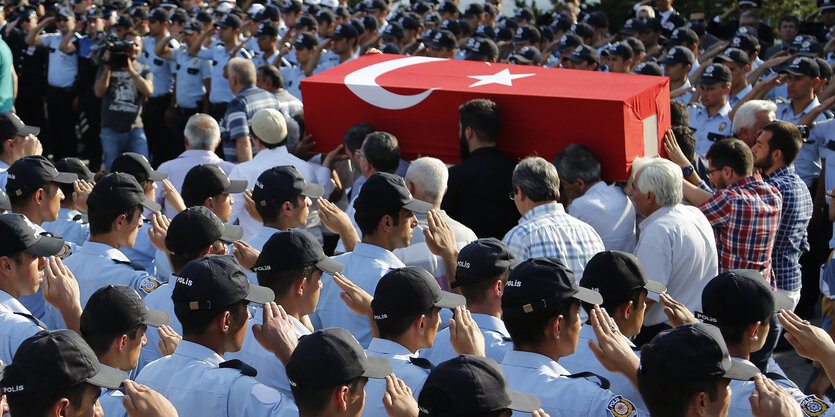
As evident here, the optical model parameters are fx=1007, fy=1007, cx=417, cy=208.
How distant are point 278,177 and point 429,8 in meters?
9.89

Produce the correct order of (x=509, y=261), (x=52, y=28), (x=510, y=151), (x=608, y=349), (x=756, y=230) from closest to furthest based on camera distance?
1. (x=608, y=349)
2. (x=509, y=261)
3. (x=756, y=230)
4. (x=510, y=151)
5. (x=52, y=28)

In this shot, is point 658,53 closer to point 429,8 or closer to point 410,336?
point 429,8

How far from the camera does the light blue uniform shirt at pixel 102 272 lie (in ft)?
14.2

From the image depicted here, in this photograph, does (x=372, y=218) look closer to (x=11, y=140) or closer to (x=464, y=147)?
(x=464, y=147)

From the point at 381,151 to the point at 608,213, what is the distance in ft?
4.20

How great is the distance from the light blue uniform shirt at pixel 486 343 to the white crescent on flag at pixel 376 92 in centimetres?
230

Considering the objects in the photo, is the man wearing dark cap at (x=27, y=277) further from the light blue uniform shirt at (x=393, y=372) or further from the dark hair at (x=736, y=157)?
the dark hair at (x=736, y=157)

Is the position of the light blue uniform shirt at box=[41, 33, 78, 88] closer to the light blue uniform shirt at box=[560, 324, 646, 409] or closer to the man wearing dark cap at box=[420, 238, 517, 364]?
the man wearing dark cap at box=[420, 238, 517, 364]

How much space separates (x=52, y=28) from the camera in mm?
13320

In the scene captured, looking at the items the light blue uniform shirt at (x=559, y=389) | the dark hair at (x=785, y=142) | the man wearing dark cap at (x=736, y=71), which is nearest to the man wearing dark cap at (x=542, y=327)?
the light blue uniform shirt at (x=559, y=389)

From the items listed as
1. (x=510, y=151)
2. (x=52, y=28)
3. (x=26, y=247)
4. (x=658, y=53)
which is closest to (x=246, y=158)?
(x=510, y=151)

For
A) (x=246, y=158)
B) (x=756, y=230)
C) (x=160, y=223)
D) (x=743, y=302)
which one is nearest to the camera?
(x=743, y=302)

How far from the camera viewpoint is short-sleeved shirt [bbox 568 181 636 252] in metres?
5.13

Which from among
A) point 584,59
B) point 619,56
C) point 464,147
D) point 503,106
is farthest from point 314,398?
point 619,56
